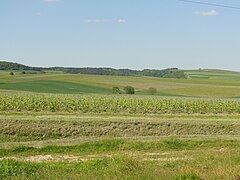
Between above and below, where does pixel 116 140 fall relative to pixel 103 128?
above

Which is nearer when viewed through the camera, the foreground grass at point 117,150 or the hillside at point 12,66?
the foreground grass at point 117,150

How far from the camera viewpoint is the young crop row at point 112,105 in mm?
36656

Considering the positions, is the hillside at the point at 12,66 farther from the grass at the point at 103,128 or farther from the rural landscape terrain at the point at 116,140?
the grass at the point at 103,128

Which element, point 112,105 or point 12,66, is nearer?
point 112,105

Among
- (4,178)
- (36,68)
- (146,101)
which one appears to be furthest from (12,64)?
(4,178)

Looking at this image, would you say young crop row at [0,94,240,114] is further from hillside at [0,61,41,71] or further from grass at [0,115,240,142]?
hillside at [0,61,41,71]

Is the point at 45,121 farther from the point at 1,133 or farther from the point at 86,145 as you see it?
the point at 86,145

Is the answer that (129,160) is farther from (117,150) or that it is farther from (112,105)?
(112,105)

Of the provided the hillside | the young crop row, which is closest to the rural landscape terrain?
the young crop row

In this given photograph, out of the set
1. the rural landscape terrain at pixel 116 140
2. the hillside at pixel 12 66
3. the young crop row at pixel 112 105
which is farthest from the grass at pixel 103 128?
the hillside at pixel 12 66

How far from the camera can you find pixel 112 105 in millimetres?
38812

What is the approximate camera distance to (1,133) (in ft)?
79.0

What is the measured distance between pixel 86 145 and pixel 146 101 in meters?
20.8

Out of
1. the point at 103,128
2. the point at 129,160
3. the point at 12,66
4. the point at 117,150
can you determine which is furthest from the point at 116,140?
the point at 12,66
